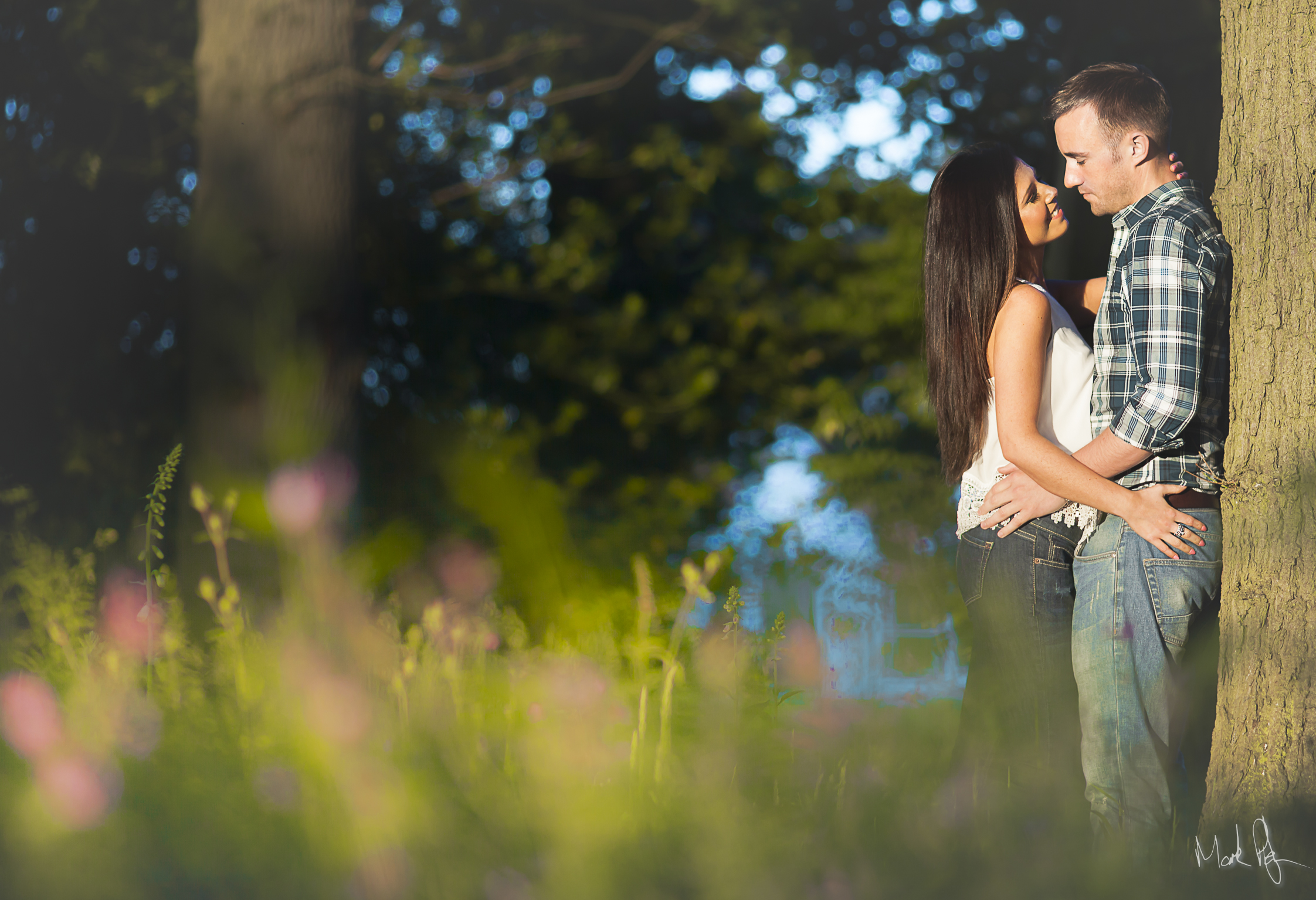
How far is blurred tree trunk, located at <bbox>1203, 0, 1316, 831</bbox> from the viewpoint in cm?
201

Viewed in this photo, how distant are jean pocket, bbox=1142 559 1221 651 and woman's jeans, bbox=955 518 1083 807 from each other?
0.57 feet

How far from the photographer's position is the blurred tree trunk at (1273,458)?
2008 mm

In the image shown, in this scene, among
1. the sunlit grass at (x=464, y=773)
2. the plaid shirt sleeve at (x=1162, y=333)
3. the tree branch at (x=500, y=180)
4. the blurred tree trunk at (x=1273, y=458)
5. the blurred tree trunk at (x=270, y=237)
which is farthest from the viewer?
the tree branch at (x=500, y=180)

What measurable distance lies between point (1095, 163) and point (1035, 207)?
15cm

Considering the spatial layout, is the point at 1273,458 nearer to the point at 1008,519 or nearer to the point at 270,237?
the point at 1008,519

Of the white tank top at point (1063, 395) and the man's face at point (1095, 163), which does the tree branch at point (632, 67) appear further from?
the white tank top at point (1063, 395)

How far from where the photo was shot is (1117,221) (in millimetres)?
2049

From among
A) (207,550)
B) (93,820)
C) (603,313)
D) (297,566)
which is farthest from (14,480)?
(93,820)

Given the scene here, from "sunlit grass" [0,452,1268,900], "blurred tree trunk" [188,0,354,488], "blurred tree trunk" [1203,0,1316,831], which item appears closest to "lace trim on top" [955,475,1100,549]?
"blurred tree trunk" [1203,0,1316,831]

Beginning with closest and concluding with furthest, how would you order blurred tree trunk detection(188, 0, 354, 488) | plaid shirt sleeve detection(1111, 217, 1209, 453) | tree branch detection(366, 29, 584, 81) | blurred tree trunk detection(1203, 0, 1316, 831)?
plaid shirt sleeve detection(1111, 217, 1209, 453) → blurred tree trunk detection(1203, 0, 1316, 831) → blurred tree trunk detection(188, 0, 354, 488) → tree branch detection(366, 29, 584, 81)

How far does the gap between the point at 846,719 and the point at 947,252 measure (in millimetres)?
1059

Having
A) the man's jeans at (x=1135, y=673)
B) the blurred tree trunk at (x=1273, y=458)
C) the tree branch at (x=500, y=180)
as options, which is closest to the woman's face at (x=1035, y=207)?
the blurred tree trunk at (x=1273, y=458)

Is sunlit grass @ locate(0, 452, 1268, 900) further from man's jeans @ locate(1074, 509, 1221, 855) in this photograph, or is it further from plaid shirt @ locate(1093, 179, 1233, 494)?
plaid shirt @ locate(1093, 179, 1233, 494)

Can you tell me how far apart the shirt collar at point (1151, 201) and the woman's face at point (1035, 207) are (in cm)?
16
